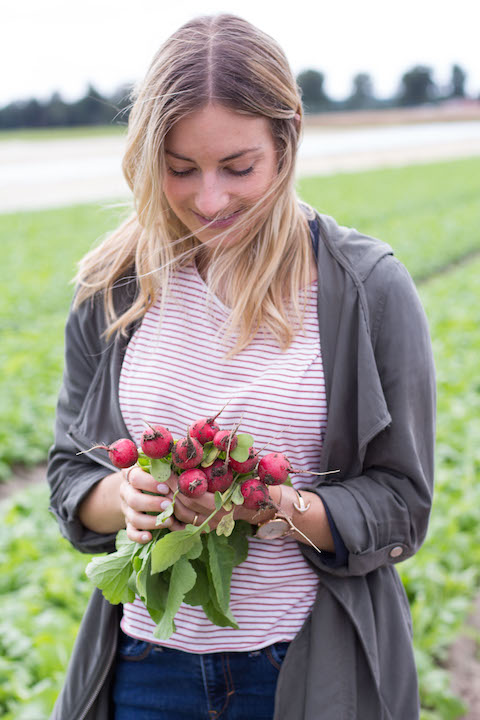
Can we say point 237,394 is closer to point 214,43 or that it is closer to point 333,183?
point 214,43

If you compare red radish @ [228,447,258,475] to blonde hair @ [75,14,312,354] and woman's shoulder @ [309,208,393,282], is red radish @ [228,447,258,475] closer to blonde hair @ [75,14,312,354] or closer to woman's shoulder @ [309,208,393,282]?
blonde hair @ [75,14,312,354]

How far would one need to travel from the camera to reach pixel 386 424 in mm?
1400

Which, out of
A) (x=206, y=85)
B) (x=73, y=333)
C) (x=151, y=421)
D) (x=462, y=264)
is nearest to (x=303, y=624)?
(x=151, y=421)

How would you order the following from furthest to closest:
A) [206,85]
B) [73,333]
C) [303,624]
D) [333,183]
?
[333,183] < [73,333] < [303,624] < [206,85]

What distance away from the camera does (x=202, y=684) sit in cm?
152

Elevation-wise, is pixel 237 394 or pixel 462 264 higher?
pixel 237 394

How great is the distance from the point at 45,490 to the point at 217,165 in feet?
11.0

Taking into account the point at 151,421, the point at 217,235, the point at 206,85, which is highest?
the point at 206,85

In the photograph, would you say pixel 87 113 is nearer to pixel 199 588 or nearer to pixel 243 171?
pixel 243 171

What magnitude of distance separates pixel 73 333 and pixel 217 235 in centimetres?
42

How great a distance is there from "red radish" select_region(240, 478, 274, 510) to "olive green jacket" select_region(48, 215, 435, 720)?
8.2 inches

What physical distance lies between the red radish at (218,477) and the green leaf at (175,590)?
0.54 feet

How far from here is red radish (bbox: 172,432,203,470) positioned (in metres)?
1.28

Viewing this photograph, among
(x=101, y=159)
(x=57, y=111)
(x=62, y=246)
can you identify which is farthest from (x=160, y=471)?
(x=57, y=111)
